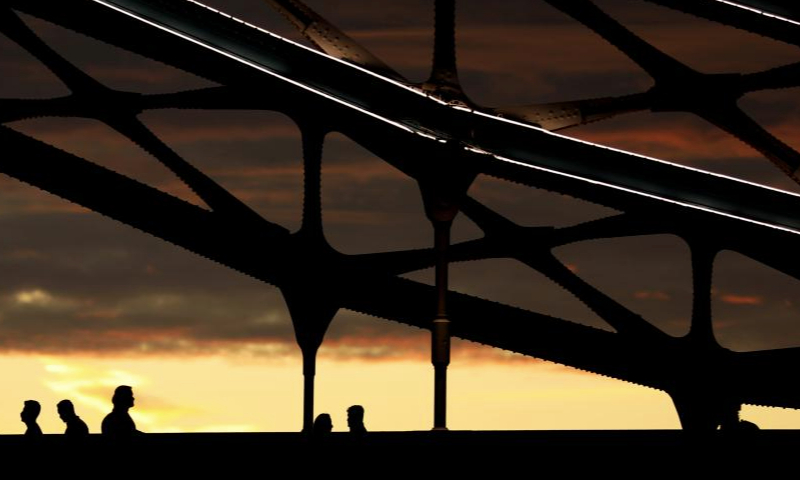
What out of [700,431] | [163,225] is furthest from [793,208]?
[700,431]

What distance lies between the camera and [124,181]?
37875mm

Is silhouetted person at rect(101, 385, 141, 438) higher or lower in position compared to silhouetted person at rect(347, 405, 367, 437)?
lower

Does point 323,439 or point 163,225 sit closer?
point 323,439

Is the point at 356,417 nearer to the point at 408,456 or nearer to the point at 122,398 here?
the point at 122,398

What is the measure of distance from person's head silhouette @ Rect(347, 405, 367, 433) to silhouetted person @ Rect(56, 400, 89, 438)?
116 inches

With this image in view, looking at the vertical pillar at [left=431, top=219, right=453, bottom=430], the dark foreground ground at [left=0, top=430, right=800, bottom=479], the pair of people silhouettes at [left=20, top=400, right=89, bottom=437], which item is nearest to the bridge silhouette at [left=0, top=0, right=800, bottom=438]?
the vertical pillar at [left=431, top=219, right=453, bottom=430]

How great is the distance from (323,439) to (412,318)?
18.4 metres

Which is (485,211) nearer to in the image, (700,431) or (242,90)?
(242,90)

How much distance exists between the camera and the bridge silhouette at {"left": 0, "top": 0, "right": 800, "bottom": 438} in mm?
36281

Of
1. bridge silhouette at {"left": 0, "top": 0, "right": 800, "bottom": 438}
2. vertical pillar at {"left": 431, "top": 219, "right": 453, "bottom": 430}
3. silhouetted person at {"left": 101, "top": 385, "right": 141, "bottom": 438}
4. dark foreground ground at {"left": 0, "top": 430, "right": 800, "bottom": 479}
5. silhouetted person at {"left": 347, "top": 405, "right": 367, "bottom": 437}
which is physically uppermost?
bridge silhouette at {"left": 0, "top": 0, "right": 800, "bottom": 438}

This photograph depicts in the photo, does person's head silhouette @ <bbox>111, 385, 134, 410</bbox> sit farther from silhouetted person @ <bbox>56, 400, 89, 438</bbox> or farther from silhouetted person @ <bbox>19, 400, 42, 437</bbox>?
silhouetted person @ <bbox>19, 400, 42, 437</bbox>

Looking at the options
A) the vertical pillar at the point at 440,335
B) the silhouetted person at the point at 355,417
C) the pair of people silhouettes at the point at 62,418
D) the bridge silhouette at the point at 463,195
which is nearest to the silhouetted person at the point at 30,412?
the pair of people silhouettes at the point at 62,418

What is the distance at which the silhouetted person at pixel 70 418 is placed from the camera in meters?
20.8

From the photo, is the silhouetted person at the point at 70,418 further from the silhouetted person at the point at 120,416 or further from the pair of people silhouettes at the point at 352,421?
the pair of people silhouettes at the point at 352,421
